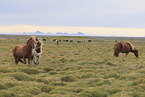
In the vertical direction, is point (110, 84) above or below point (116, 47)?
below

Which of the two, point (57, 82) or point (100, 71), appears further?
point (100, 71)

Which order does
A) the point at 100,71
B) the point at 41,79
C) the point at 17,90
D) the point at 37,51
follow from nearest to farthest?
the point at 17,90 < the point at 41,79 < the point at 100,71 < the point at 37,51

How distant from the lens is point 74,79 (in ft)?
31.8

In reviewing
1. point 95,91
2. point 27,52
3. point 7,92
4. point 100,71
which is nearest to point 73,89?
point 95,91

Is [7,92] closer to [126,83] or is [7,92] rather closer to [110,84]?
[110,84]

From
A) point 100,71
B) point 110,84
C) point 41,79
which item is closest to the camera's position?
point 110,84

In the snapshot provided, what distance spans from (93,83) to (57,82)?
1.89m

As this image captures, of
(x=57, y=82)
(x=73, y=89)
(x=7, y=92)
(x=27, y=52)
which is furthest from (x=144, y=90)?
(x=27, y=52)

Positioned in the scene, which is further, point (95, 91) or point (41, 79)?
point (41, 79)

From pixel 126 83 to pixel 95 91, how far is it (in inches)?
89.1

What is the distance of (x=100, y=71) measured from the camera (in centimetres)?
1218

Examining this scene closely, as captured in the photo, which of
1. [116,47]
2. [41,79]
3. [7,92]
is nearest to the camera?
[7,92]

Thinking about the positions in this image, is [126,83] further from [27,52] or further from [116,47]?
[116,47]

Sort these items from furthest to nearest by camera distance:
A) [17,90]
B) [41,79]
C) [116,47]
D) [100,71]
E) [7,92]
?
[116,47] < [100,71] < [41,79] < [17,90] < [7,92]
